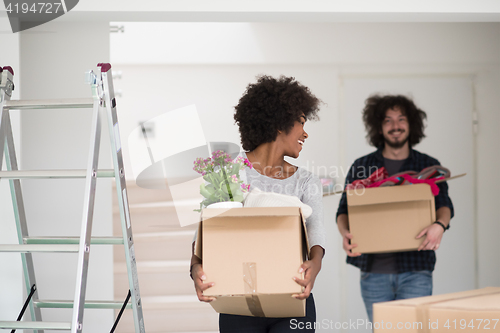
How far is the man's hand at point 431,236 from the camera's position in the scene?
1945 mm

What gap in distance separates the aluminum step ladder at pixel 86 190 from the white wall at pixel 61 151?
26.8 inches

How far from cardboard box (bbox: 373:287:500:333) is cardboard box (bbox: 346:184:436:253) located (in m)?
1.09

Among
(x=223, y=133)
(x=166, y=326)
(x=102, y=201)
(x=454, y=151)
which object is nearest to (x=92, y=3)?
(x=102, y=201)

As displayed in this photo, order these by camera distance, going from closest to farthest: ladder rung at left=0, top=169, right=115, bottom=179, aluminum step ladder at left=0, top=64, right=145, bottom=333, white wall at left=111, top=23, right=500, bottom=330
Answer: aluminum step ladder at left=0, top=64, right=145, bottom=333
ladder rung at left=0, top=169, right=115, bottom=179
white wall at left=111, top=23, right=500, bottom=330

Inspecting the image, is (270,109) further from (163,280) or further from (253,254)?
(163,280)

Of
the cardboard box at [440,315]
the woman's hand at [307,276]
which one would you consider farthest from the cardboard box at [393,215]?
the cardboard box at [440,315]

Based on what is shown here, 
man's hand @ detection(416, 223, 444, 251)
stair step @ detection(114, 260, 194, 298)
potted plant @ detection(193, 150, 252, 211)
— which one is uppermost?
potted plant @ detection(193, 150, 252, 211)

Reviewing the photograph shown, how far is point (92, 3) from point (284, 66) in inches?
59.6

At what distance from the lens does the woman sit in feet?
4.23

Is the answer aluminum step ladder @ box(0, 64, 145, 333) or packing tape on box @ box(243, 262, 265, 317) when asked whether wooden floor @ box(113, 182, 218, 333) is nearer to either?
aluminum step ladder @ box(0, 64, 145, 333)

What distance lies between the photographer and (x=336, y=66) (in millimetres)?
3217

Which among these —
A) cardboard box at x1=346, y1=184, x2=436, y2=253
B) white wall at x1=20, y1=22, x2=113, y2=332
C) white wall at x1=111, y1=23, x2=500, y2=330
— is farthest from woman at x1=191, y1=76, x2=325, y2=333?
white wall at x1=111, y1=23, x2=500, y2=330

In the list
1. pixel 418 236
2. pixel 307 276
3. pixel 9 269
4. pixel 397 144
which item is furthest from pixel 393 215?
pixel 9 269

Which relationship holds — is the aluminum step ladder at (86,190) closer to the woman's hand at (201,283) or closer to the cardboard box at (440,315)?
the woman's hand at (201,283)
